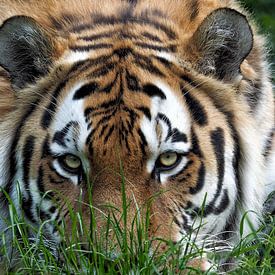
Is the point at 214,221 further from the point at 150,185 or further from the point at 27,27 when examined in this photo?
the point at 27,27

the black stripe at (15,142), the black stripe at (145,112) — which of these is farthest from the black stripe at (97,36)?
the black stripe at (145,112)

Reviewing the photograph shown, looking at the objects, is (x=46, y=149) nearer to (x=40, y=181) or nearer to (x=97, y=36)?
(x=40, y=181)

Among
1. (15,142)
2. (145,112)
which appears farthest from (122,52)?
(15,142)

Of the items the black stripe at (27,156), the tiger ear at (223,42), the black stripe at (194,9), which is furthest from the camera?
the black stripe at (194,9)

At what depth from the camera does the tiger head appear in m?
4.49

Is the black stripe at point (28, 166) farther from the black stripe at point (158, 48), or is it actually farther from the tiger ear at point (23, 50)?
the black stripe at point (158, 48)

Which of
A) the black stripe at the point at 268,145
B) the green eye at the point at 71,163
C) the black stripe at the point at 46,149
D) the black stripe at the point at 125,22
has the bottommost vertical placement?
the green eye at the point at 71,163

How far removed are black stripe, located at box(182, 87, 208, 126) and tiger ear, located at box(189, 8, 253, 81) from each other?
0.48ft

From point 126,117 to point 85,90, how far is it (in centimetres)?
27

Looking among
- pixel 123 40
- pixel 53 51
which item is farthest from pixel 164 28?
pixel 53 51

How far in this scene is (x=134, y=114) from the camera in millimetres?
4555

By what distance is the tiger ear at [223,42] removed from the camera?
15.4ft

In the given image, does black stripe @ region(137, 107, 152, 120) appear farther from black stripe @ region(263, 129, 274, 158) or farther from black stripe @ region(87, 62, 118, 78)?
black stripe @ region(263, 129, 274, 158)

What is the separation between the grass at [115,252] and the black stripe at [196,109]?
1.79 feet
